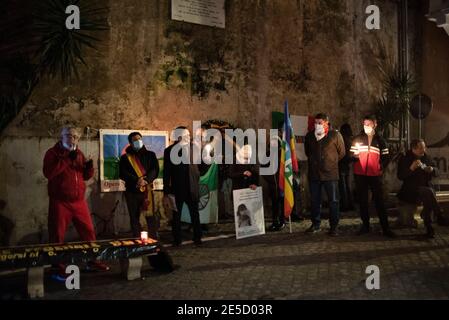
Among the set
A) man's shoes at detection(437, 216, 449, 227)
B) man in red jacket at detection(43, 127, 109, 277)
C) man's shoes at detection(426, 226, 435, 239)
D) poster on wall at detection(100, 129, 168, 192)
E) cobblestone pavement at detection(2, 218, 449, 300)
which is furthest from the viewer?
man's shoes at detection(437, 216, 449, 227)

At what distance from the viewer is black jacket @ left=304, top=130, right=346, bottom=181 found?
8719 millimetres

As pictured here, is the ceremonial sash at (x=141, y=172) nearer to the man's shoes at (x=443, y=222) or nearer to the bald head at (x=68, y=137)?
the bald head at (x=68, y=137)

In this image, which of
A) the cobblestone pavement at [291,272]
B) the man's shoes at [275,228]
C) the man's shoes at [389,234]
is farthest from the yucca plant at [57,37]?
the man's shoes at [389,234]

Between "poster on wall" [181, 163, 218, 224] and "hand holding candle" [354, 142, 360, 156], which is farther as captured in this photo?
"poster on wall" [181, 163, 218, 224]

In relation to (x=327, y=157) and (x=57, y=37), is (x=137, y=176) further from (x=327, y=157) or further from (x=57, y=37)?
(x=327, y=157)

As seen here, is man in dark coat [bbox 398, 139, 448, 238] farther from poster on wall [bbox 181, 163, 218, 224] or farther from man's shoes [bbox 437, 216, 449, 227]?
poster on wall [bbox 181, 163, 218, 224]

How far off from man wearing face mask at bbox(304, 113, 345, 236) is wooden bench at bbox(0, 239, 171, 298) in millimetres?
3740

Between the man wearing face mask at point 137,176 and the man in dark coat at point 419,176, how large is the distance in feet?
15.5

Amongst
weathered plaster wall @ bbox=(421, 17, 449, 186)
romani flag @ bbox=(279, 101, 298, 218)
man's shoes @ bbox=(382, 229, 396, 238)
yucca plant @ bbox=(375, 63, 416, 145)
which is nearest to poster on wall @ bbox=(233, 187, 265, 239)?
romani flag @ bbox=(279, 101, 298, 218)

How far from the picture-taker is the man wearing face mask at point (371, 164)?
860 cm

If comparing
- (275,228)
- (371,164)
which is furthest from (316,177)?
(275,228)

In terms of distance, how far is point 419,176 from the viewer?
8.88 metres

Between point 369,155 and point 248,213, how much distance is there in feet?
8.09
